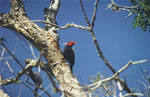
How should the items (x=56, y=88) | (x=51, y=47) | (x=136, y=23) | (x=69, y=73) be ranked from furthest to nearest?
(x=136, y=23) → (x=51, y=47) → (x=69, y=73) → (x=56, y=88)

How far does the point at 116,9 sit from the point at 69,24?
70.7 inches

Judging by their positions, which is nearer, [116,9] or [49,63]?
[49,63]

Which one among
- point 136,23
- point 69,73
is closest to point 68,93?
point 69,73

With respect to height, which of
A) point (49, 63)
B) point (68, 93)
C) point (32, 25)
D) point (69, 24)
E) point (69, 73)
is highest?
point (32, 25)

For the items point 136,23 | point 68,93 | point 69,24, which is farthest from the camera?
point 136,23

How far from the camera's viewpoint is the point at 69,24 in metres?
1.64

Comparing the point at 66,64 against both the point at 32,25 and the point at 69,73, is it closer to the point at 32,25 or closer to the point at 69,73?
the point at 69,73

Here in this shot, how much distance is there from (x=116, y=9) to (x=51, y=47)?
1.17m

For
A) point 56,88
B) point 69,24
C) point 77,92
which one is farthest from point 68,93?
point 56,88

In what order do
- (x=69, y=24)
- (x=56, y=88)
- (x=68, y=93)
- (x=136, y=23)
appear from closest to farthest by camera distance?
(x=56, y=88) → (x=69, y=24) → (x=68, y=93) → (x=136, y=23)

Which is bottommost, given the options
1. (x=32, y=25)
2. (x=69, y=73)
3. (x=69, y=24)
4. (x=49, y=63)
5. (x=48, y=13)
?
(x=69, y=24)

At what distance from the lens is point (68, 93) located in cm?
220

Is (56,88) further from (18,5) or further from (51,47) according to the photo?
(18,5)

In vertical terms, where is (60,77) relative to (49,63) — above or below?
below
